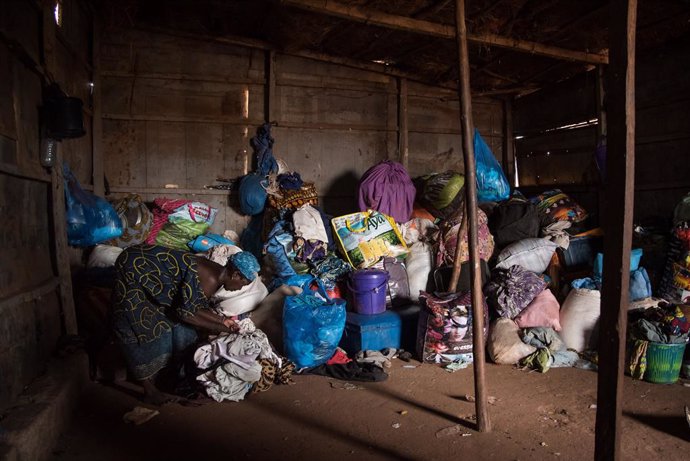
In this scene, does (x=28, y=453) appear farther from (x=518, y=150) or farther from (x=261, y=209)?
(x=518, y=150)

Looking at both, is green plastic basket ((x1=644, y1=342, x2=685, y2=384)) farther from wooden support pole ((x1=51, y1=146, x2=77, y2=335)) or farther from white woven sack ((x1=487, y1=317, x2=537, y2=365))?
wooden support pole ((x1=51, y1=146, x2=77, y2=335))

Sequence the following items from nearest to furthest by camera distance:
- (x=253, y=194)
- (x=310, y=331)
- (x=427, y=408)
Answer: (x=427, y=408) < (x=310, y=331) < (x=253, y=194)

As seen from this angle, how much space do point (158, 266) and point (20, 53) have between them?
59.4 inches

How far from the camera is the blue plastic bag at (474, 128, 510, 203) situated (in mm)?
5773

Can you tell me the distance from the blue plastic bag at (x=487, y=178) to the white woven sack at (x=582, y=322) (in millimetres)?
1787

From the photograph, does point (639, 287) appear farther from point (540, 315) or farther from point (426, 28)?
point (426, 28)

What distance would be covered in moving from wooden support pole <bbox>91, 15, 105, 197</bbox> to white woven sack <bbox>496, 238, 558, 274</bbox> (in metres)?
4.32

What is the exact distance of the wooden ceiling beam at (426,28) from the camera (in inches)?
175

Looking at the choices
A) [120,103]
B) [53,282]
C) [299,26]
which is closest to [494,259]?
[299,26]

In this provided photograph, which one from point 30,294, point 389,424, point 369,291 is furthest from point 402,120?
point 30,294

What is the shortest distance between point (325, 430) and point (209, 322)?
1122 millimetres

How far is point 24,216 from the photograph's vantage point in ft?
10.0

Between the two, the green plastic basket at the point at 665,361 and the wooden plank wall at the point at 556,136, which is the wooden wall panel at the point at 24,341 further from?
the wooden plank wall at the point at 556,136

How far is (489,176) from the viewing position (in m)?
5.79
